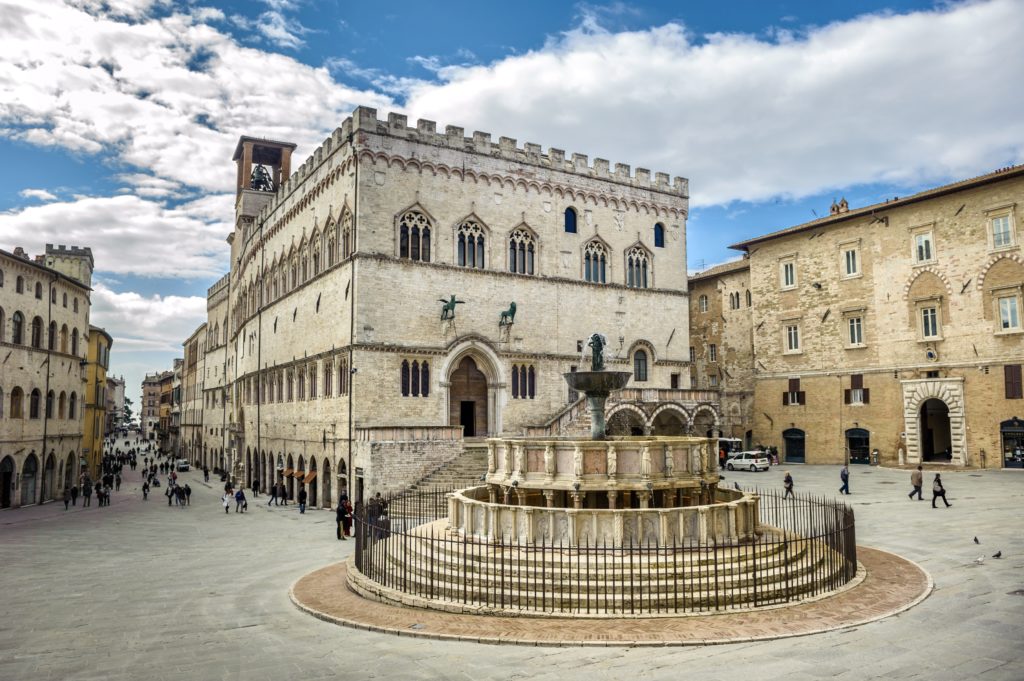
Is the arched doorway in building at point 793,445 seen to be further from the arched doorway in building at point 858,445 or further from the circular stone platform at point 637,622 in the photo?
the circular stone platform at point 637,622

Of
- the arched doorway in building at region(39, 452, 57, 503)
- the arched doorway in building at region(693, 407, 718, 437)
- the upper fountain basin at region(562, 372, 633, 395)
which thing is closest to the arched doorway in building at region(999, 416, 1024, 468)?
the arched doorway in building at region(693, 407, 718, 437)

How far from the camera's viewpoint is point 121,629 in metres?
12.0

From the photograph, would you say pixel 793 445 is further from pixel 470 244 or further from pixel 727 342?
pixel 470 244

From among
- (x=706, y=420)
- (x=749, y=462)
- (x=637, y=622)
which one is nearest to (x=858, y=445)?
(x=749, y=462)

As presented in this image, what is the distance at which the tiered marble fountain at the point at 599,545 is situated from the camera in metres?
12.1

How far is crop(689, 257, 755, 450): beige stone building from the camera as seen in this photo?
47.5 meters

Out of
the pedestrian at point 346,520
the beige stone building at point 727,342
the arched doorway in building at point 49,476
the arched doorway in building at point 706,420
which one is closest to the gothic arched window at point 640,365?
the arched doorway in building at point 706,420

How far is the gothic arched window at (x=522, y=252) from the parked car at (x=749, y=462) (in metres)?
15.5

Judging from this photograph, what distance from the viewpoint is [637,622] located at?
1141 centimetres

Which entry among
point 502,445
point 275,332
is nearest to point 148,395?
point 275,332

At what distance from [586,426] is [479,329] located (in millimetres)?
6924

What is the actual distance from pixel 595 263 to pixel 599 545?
2765 cm

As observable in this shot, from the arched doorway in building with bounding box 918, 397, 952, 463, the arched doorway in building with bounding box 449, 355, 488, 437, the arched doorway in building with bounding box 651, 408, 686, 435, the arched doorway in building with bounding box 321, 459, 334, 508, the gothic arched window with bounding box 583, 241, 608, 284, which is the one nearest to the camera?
the arched doorway in building with bounding box 321, 459, 334, 508

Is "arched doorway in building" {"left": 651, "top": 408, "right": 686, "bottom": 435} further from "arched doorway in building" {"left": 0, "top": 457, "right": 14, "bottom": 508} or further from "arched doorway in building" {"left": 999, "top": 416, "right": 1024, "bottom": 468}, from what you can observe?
"arched doorway in building" {"left": 0, "top": 457, "right": 14, "bottom": 508}
